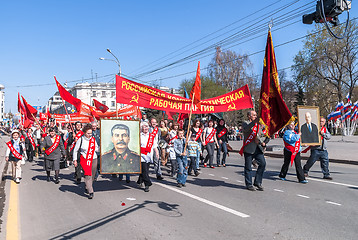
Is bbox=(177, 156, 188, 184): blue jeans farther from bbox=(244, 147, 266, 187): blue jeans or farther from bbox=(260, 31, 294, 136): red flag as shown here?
bbox=(260, 31, 294, 136): red flag

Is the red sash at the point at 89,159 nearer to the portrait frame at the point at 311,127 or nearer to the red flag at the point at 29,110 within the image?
the portrait frame at the point at 311,127

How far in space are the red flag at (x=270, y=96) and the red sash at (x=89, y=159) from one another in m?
3.78

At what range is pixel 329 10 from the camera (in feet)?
24.6

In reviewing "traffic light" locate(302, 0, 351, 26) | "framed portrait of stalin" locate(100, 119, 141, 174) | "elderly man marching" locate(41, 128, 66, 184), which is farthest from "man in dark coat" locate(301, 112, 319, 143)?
"elderly man marching" locate(41, 128, 66, 184)

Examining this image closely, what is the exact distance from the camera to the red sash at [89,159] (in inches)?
295

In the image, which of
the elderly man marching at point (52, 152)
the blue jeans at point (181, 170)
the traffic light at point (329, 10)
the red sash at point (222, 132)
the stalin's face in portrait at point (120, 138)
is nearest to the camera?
the traffic light at point (329, 10)

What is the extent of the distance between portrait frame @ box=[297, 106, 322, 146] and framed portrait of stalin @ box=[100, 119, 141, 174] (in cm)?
453

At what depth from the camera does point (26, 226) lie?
5.41 meters

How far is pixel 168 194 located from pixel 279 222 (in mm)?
2966

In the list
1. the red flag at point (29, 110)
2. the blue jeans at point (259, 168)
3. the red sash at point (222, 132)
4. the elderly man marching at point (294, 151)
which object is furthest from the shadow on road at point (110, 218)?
the red flag at point (29, 110)

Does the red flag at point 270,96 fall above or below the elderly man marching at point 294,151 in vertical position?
above

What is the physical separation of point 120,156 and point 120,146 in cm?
24

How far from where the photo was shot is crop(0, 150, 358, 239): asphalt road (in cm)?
498

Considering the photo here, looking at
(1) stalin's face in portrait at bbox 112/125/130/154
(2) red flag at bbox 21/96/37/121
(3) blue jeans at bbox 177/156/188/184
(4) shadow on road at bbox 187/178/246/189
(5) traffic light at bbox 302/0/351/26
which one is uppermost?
(5) traffic light at bbox 302/0/351/26
